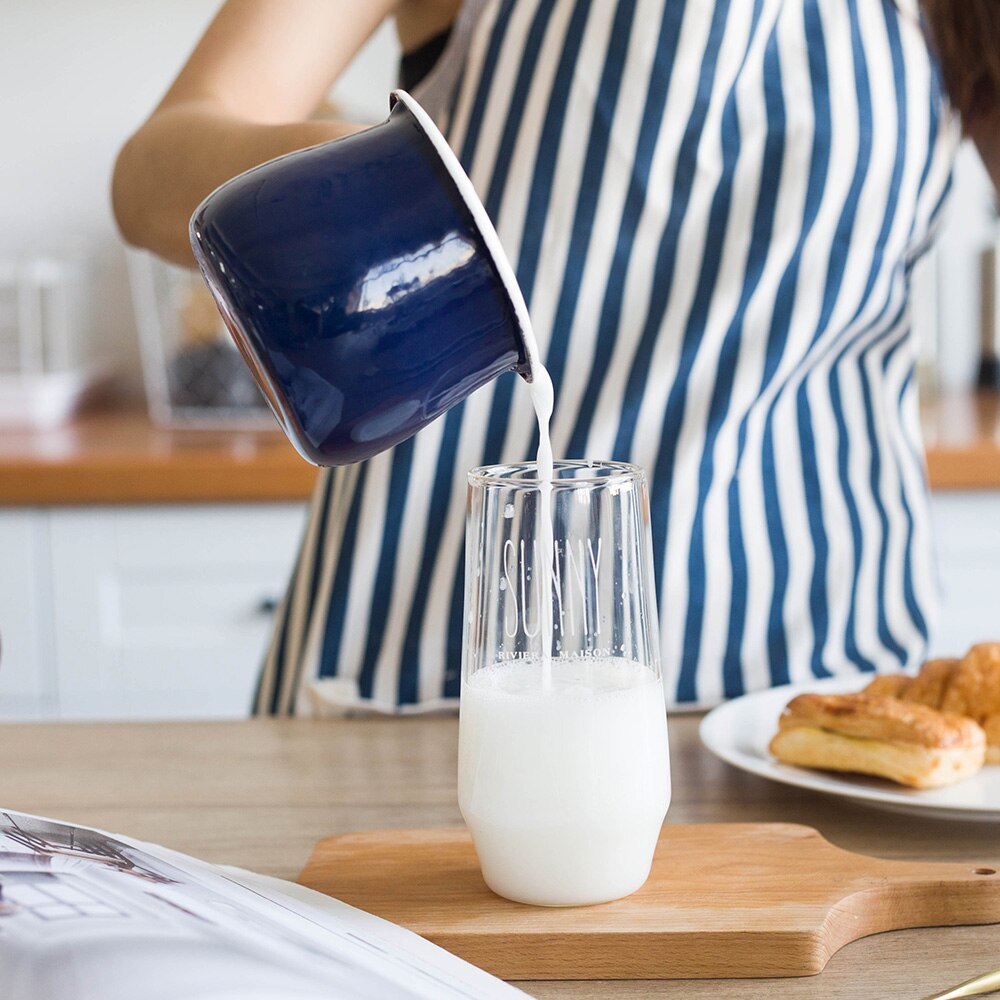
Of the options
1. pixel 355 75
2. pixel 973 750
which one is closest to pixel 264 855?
pixel 973 750

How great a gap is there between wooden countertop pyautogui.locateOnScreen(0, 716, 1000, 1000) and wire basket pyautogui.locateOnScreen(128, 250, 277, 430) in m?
1.20

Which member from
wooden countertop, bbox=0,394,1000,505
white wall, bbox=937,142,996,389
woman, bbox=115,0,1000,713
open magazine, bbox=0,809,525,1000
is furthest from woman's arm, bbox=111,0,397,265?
white wall, bbox=937,142,996,389

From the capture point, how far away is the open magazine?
1.29ft

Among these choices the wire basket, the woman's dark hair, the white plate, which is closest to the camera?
the white plate

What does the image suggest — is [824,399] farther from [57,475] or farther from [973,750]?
[57,475]

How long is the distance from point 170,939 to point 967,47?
2.53 ft

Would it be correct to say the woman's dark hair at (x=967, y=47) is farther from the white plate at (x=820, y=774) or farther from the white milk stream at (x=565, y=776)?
the white milk stream at (x=565, y=776)

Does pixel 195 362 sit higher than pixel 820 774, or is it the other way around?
pixel 195 362

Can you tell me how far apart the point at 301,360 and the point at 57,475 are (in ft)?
4.41

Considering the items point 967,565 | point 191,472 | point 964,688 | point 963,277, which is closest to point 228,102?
point 964,688

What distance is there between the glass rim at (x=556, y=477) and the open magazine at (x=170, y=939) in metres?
0.18

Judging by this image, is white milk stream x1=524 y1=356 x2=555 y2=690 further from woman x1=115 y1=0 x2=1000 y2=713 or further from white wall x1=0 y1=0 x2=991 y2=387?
white wall x1=0 y1=0 x2=991 y2=387

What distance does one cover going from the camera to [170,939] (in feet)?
1.35

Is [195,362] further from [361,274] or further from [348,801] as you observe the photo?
[361,274]
